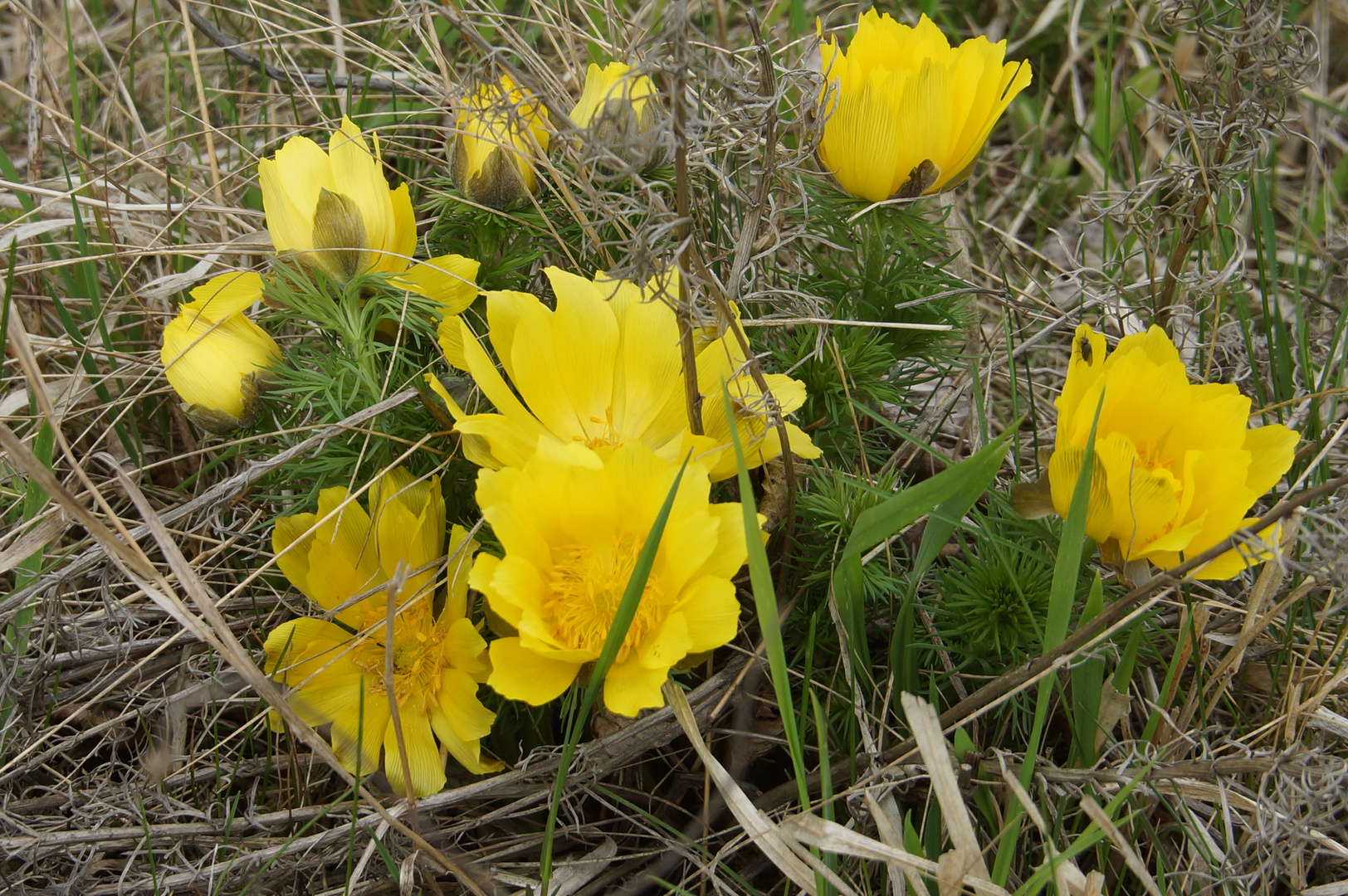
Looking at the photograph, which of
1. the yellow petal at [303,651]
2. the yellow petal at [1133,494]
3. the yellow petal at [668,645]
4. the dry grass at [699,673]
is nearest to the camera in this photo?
the yellow petal at [668,645]

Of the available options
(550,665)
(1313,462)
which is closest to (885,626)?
(550,665)

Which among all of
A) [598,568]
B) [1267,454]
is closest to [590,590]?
[598,568]

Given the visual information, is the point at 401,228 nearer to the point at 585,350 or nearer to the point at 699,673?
the point at 585,350

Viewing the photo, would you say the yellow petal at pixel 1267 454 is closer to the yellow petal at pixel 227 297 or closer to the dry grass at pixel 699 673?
the dry grass at pixel 699 673

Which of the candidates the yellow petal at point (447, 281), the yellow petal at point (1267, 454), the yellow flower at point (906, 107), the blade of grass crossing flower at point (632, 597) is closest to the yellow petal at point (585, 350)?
the yellow petal at point (447, 281)

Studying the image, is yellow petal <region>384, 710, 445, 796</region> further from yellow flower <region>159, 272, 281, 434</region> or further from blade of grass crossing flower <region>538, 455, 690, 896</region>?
yellow flower <region>159, 272, 281, 434</region>

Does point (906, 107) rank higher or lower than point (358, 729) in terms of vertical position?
higher

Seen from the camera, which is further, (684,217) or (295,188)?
(295,188)
